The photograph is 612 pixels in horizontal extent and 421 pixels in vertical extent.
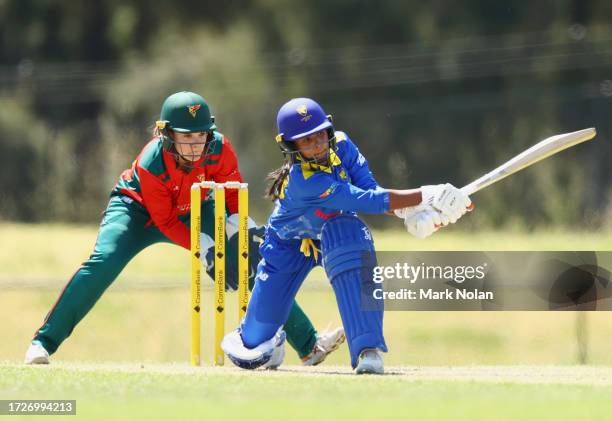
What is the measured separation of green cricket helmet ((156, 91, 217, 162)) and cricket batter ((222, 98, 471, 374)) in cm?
64

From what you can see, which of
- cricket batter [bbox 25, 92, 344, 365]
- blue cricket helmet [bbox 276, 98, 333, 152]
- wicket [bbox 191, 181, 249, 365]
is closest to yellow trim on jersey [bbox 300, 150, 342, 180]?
blue cricket helmet [bbox 276, 98, 333, 152]

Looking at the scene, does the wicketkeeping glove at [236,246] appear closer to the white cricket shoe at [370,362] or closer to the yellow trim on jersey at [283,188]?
the yellow trim on jersey at [283,188]

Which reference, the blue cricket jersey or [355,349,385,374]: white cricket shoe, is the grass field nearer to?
[355,349,385,374]: white cricket shoe

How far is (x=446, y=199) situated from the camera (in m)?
6.68

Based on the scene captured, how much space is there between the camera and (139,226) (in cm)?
762

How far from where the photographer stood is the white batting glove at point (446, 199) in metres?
6.68

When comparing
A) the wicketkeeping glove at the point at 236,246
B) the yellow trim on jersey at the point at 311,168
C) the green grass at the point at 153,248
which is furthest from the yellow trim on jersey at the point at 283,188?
the green grass at the point at 153,248

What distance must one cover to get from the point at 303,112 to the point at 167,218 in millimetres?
1181

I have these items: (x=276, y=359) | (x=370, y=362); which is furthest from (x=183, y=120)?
(x=370, y=362)

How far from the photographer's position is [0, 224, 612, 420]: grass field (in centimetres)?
559

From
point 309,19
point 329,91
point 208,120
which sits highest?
point 309,19

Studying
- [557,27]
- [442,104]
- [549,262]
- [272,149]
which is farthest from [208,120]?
[557,27]

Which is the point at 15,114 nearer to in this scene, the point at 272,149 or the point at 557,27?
the point at 272,149

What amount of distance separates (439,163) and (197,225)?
12.9 m
